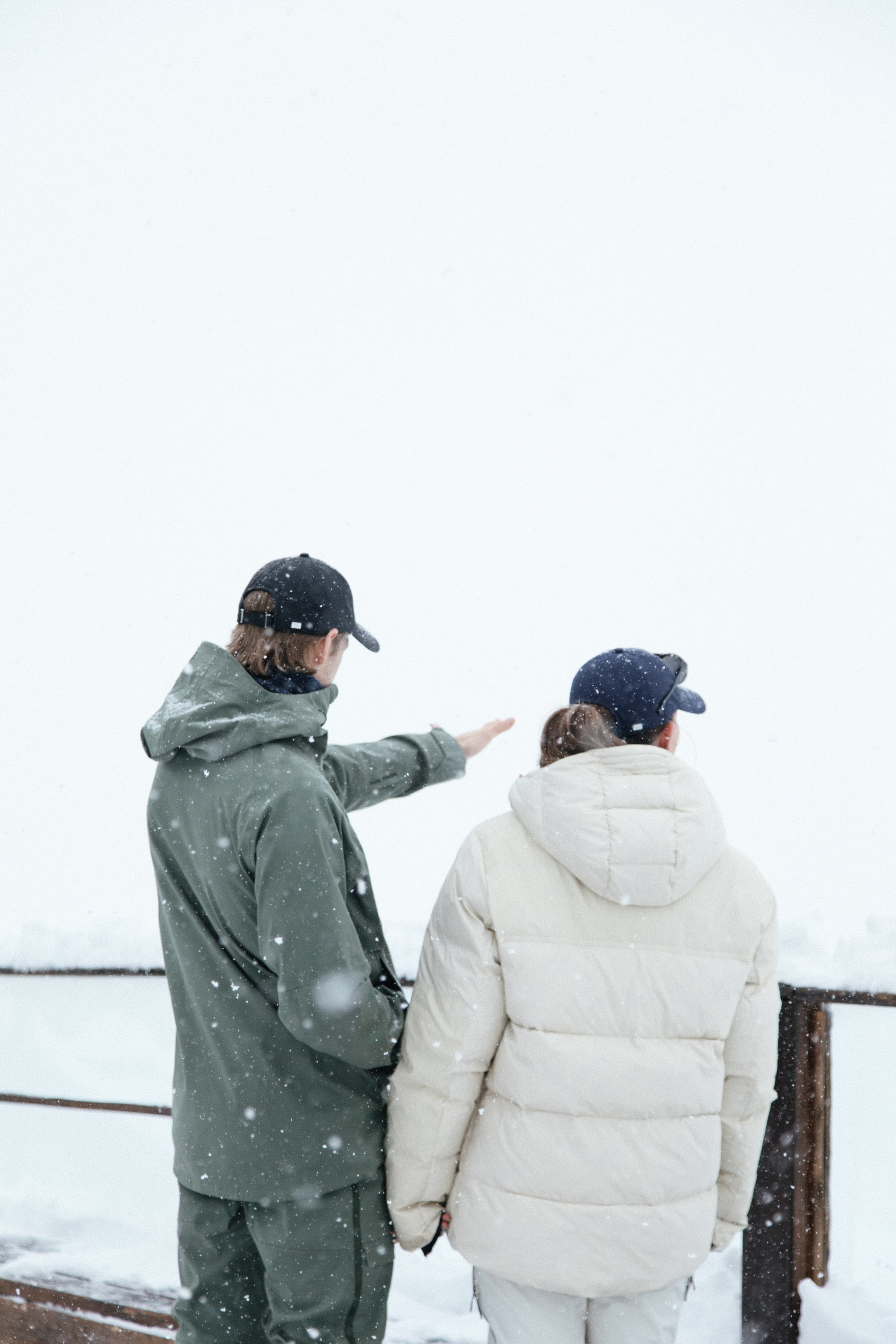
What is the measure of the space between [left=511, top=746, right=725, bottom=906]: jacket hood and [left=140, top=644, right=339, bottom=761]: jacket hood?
15.7 inches

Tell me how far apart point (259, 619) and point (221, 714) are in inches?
8.0

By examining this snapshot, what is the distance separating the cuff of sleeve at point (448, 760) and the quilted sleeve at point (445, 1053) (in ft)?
2.06

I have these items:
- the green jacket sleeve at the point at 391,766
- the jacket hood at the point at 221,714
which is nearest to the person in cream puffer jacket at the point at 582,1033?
the jacket hood at the point at 221,714

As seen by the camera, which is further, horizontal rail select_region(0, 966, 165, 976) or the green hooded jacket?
horizontal rail select_region(0, 966, 165, 976)

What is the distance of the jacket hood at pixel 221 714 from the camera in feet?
5.02

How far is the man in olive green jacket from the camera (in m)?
1.44

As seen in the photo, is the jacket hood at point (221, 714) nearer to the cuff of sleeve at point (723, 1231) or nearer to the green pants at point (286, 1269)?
the green pants at point (286, 1269)

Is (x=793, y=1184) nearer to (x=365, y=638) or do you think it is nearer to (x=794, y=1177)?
(x=794, y=1177)

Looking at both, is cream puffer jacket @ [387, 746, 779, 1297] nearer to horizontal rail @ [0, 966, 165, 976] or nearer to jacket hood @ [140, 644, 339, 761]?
jacket hood @ [140, 644, 339, 761]

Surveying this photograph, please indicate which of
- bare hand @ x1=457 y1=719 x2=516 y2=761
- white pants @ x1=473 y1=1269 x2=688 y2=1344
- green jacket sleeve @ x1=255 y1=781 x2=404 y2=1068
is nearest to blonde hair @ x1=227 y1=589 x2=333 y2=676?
green jacket sleeve @ x1=255 y1=781 x2=404 y2=1068

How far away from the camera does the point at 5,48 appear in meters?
131

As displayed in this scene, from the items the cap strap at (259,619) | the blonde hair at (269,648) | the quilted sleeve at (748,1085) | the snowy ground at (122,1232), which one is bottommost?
the snowy ground at (122,1232)

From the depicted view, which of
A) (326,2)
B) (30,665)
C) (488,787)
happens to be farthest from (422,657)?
(326,2)

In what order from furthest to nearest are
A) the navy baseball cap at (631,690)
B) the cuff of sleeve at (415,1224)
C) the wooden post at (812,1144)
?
the wooden post at (812,1144), the navy baseball cap at (631,690), the cuff of sleeve at (415,1224)
